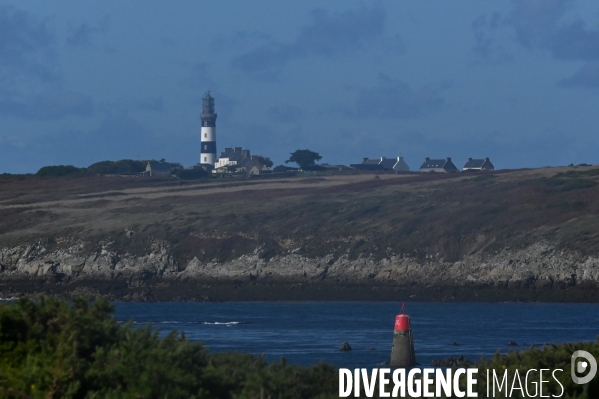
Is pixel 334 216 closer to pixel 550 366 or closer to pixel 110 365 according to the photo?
pixel 550 366

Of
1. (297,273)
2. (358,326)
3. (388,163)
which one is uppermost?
(388,163)

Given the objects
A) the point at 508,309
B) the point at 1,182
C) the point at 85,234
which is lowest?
the point at 508,309

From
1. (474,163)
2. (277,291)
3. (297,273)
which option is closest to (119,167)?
(474,163)

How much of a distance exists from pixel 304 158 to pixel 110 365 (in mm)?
109846

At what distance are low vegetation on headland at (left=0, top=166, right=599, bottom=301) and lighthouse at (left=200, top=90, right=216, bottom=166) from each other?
156ft

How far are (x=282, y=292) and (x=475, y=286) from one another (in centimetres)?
1170

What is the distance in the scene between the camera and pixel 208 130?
138 m

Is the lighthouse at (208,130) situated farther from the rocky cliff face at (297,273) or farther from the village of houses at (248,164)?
the rocky cliff face at (297,273)

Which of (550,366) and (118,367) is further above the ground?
(118,367)

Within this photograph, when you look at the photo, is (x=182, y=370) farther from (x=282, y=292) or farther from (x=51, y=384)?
(x=282, y=292)

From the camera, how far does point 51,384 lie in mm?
10281

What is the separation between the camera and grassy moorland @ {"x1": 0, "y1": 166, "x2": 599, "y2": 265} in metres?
65.2

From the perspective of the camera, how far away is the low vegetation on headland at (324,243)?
193 feet

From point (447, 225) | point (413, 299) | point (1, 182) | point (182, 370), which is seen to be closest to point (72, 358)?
point (182, 370)
